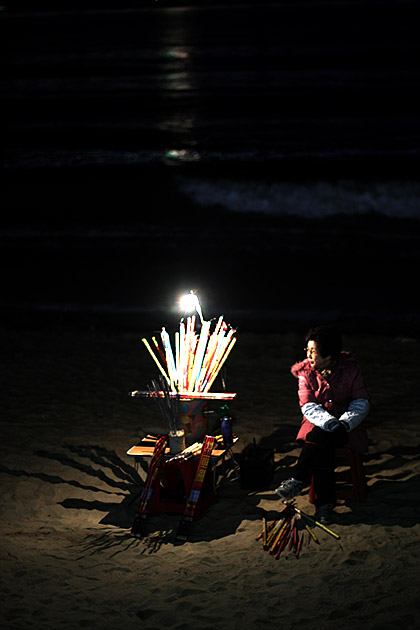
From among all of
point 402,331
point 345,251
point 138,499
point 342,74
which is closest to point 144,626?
point 138,499

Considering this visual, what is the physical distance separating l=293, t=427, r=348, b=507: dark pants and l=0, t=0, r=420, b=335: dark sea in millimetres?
5789

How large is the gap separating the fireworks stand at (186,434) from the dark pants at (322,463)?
61 centimetres

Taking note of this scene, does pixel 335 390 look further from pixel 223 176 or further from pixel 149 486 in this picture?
pixel 223 176

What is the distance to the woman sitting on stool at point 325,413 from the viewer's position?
15.3 feet

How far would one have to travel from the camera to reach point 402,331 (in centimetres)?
1018

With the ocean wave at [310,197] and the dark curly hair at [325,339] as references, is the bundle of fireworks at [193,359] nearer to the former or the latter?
the dark curly hair at [325,339]

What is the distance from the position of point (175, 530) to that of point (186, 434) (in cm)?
70

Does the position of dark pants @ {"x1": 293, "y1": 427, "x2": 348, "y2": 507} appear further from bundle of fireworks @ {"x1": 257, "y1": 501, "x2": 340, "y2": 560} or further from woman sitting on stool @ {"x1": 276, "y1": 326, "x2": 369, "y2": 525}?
bundle of fireworks @ {"x1": 257, "y1": 501, "x2": 340, "y2": 560}

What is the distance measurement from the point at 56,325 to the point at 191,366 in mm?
6429

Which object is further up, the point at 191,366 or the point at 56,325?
the point at 56,325

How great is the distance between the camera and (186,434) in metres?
5.12

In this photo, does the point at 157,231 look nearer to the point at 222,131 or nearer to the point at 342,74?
the point at 222,131

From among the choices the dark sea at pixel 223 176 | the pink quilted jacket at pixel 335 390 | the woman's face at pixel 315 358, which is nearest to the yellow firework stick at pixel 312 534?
the pink quilted jacket at pixel 335 390

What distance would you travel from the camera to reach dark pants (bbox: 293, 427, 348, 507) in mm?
4645
